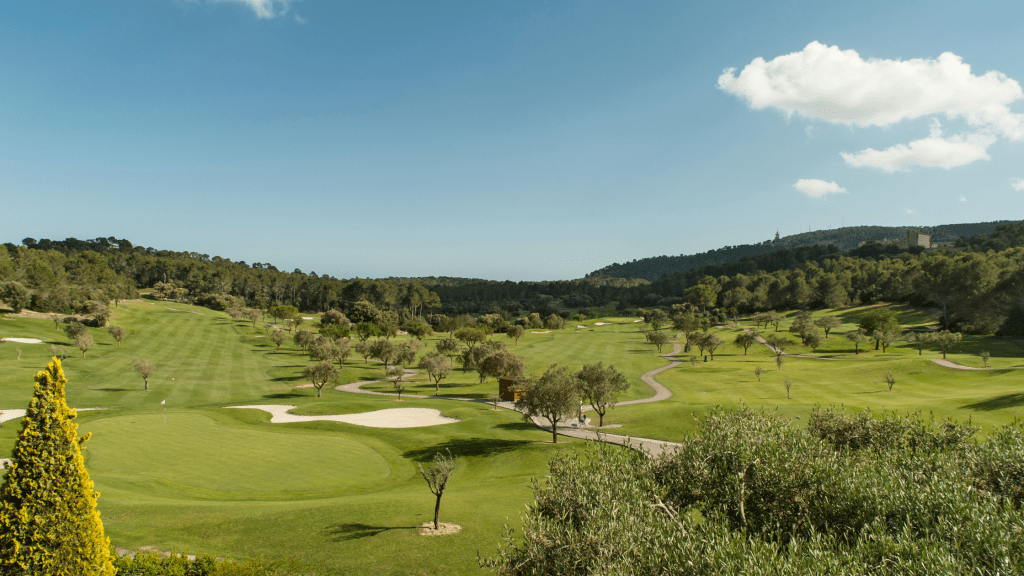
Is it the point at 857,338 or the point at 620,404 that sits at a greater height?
the point at 857,338

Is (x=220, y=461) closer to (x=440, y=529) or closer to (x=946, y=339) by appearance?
(x=440, y=529)

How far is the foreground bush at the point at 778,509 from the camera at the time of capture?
9219mm

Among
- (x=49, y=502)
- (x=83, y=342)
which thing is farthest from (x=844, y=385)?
(x=83, y=342)

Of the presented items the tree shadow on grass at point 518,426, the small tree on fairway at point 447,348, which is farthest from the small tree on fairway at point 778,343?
the tree shadow on grass at point 518,426

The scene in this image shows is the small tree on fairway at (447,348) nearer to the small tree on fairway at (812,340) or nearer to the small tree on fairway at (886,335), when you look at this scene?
the small tree on fairway at (812,340)

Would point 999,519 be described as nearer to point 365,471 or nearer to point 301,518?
point 301,518

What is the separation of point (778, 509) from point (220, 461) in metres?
31.2

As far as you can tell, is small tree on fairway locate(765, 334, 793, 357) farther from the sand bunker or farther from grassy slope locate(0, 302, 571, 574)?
the sand bunker

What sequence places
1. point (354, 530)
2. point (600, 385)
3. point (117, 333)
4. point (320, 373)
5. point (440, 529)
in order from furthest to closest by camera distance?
point (117, 333)
point (320, 373)
point (600, 385)
point (440, 529)
point (354, 530)

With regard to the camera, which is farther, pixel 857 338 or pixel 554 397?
pixel 857 338

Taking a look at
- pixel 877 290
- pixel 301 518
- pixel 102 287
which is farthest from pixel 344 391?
pixel 877 290

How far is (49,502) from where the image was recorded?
37.0 ft

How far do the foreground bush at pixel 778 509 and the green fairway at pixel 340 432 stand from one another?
6.52 meters

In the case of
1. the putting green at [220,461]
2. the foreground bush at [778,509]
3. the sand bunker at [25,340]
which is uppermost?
the foreground bush at [778,509]
